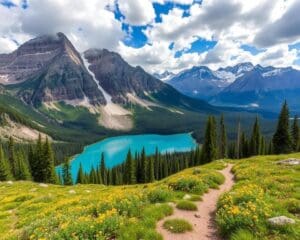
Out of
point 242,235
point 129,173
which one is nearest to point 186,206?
point 242,235

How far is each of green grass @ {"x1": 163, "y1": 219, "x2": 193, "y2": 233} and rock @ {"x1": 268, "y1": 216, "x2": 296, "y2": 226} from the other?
3.31m

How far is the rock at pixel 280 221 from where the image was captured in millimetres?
9555

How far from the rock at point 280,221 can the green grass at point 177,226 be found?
3305 mm

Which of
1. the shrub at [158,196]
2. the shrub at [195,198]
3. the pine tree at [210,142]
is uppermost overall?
the shrub at [158,196]

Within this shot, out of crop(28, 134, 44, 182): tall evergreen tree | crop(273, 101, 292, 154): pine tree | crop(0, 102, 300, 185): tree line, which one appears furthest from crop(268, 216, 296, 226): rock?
crop(28, 134, 44, 182): tall evergreen tree

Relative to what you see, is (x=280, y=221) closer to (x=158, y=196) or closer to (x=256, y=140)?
(x=158, y=196)

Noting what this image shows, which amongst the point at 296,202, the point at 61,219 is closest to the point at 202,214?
the point at 296,202

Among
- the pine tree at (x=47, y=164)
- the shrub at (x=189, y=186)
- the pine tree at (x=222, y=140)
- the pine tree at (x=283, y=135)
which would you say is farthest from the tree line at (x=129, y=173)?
the shrub at (x=189, y=186)

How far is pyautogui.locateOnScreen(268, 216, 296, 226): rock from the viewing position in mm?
9555

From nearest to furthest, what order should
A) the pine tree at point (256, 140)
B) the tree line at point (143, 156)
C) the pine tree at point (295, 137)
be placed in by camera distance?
the tree line at point (143, 156), the pine tree at point (295, 137), the pine tree at point (256, 140)

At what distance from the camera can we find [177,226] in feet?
35.8

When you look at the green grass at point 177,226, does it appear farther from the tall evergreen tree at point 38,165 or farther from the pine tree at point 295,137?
the pine tree at point 295,137

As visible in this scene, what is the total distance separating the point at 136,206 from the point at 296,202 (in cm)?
792

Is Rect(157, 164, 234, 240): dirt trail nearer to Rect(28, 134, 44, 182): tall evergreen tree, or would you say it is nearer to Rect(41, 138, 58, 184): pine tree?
Rect(41, 138, 58, 184): pine tree
